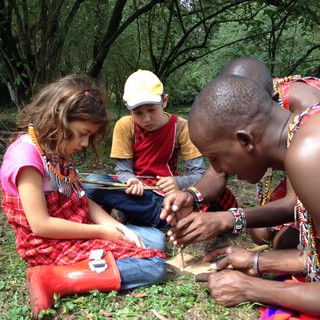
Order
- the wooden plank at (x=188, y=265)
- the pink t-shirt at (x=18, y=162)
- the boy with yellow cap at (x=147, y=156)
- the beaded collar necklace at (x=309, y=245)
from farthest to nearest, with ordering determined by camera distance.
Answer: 1. the boy with yellow cap at (x=147, y=156)
2. the wooden plank at (x=188, y=265)
3. the pink t-shirt at (x=18, y=162)
4. the beaded collar necklace at (x=309, y=245)

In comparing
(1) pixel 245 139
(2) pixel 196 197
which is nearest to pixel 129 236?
(2) pixel 196 197

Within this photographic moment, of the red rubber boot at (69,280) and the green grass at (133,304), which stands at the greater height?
the red rubber boot at (69,280)

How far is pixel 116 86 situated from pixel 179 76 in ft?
7.28

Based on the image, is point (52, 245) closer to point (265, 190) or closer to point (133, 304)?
point (133, 304)

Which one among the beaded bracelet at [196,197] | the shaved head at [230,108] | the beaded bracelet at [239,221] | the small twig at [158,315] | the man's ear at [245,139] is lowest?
the small twig at [158,315]

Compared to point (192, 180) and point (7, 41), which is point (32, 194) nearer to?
point (192, 180)

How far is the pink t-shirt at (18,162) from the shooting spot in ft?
6.25

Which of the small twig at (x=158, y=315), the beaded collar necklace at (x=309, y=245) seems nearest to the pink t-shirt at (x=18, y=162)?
the small twig at (x=158, y=315)

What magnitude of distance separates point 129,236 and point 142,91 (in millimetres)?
937

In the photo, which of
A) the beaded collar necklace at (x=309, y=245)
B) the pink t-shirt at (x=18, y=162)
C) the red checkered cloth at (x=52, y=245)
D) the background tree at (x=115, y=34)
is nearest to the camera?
the beaded collar necklace at (x=309, y=245)

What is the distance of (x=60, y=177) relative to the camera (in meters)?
2.10

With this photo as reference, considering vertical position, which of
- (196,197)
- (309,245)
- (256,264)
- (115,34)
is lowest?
(256,264)

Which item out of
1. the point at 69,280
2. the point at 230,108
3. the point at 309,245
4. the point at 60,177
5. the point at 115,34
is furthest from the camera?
the point at 115,34

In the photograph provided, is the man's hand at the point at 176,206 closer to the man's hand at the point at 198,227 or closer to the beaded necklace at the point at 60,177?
the man's hand at the point at 198,227
